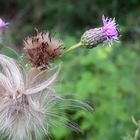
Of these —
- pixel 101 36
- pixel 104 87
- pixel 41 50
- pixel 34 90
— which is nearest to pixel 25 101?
pixel 34 90

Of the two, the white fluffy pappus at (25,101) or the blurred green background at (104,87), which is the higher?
the blurred green background at (104,87)

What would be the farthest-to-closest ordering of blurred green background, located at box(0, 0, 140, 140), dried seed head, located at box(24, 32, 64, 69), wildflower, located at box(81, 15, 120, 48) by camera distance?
blurred green background, located at box(0, 0, 140, 140)
wildflower, located at box(81, 15, 120, 48)
dried seed head, located at box(24, 32, 64, 69)

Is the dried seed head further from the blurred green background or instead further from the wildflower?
the blurred green background

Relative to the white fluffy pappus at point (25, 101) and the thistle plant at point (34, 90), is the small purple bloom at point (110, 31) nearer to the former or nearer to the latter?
the thistle plant at point (34, 90)

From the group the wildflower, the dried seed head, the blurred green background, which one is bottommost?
the dried seed head

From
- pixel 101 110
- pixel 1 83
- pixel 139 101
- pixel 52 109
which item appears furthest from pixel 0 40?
pixel 139 101

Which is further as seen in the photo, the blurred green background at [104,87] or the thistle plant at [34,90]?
the blurred green background at [104,87]

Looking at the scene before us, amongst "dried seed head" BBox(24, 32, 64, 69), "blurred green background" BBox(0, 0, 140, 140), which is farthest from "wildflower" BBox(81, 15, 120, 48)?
"blurred green background" BBox(0, 0, 140, 140)

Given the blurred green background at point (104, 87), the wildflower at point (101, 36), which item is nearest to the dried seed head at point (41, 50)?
the wildflower at point (101, 36)

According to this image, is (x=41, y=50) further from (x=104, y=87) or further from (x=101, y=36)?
(x=104, y=87)
